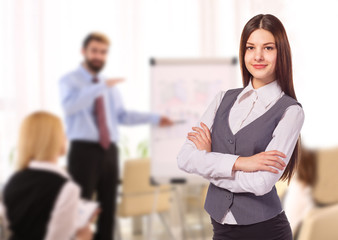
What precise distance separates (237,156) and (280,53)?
0.35ft

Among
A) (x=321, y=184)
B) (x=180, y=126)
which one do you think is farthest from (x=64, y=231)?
(x=321, y=184)

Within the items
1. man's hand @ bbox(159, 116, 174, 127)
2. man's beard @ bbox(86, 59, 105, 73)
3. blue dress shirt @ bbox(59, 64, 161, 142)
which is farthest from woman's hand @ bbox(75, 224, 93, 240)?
man's beard @ bbox(86, 59, 105, 73)

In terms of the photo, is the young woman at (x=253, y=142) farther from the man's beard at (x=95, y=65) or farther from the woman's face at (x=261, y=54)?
the man's beard at (x=95, y=65)

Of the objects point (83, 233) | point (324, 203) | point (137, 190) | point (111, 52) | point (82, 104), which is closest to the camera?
point (324, 203)

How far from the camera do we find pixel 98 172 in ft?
11.1

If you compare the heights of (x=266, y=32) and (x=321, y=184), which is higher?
(x=266, y=32)

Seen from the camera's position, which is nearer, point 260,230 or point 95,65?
point 260,230

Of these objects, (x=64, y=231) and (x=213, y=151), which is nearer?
(x=213, y=151)

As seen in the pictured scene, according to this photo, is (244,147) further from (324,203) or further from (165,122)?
(165,122)

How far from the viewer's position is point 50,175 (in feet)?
7.71

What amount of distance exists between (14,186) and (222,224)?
6.47ft

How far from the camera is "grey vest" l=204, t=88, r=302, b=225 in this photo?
0.50 meters

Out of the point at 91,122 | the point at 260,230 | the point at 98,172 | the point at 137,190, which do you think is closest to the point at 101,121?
the point at 91,122

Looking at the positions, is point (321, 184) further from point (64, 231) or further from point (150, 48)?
point (150, 48)
